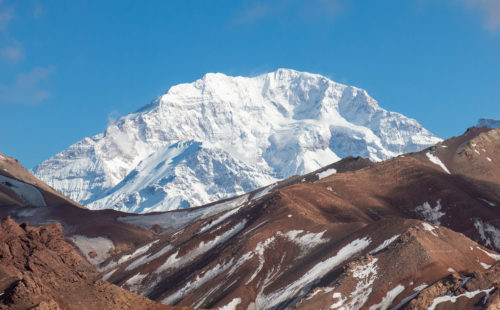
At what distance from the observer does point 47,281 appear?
5228 centimetres

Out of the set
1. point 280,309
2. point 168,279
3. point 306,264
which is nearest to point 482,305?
point 280,309

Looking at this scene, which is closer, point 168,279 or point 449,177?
point 168,279

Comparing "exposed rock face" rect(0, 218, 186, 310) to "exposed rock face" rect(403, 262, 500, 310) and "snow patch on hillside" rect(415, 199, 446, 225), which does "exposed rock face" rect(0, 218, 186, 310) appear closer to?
"exposed rock face" rect(403, 262, 500, 310)

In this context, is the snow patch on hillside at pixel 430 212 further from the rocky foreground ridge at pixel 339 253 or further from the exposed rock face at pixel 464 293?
the exposed rock face at pixel 464 293

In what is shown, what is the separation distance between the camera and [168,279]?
151 meters

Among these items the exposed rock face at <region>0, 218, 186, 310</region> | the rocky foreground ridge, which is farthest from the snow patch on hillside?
the exposed rock face at <region>0, 218, 186, 310</region>

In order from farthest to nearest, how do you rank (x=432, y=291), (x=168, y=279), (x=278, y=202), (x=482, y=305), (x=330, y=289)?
1. (x=278, y=202)
2. (x=168, y=279)
3. (x=330, y=289)
4. (x=432, y=291)
5. (x=482, y=305)

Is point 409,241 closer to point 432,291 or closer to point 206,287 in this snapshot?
point 432,291

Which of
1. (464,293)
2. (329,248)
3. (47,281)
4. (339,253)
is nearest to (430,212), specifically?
(329,248)

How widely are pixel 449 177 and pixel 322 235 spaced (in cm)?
7909

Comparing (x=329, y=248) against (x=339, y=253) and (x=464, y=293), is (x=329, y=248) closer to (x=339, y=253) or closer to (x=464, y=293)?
(x=339, y=253)

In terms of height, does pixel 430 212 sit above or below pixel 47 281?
above

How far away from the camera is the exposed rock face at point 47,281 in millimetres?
48250

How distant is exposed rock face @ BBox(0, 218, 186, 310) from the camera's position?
4825 centimetres
